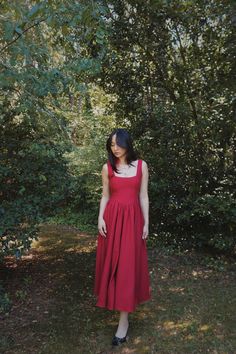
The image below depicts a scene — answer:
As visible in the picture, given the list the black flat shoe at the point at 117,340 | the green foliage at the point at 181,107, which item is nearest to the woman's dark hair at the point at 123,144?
the black flat shoe at the point at 117,340

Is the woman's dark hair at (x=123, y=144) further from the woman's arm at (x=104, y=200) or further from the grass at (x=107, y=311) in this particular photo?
the grass at (x=107, y=311)

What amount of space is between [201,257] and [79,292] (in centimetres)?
197

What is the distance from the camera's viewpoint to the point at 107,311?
3.86 meters

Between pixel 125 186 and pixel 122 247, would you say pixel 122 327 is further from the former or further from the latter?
pixel 125 186

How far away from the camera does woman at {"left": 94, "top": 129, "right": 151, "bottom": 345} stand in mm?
3158

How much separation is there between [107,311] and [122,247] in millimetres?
1063

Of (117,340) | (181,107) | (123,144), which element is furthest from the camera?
(181,107)

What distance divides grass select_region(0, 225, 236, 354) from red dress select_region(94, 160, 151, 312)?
0.45 m

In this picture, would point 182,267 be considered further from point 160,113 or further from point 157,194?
point 160,113

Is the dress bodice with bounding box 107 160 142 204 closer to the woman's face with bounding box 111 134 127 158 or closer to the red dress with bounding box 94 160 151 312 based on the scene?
the red dress with bounding box 94 160 151 312

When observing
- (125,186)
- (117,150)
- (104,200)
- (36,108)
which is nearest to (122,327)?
(104,200)

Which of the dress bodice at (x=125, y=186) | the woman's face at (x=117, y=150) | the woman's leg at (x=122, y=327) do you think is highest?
the woman's face at (x=117, y=150)

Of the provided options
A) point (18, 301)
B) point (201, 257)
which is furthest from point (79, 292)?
point (201, 257)

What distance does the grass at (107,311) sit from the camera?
129 inches
